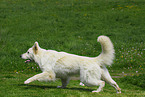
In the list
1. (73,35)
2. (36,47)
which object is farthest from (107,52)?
(73,35)

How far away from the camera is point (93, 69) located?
24.0ft

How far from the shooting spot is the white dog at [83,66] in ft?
23.9

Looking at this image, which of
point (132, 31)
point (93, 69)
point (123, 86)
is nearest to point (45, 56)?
point (93, 69)

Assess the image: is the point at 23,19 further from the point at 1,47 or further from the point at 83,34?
the point at 1,47

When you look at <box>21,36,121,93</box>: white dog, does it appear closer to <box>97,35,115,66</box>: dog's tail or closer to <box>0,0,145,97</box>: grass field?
<box>97,35,115,66</box>: dog's tail

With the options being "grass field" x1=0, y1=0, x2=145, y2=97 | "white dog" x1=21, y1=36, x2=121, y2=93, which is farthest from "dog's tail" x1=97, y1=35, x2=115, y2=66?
"grass field" x1=0, y1=0, x2=145, y2=97

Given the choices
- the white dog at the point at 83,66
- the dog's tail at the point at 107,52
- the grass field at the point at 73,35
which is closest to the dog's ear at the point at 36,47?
the white dog at the point at 83,66

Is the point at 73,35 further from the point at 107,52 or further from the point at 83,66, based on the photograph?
the point at 83,66

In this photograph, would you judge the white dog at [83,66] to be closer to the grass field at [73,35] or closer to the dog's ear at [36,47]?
the dog's ear at [36,47]

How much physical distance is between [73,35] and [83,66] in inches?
704

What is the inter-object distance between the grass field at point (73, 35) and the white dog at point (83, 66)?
0.59 m

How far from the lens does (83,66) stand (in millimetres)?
7336

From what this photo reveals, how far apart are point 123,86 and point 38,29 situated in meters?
18.2

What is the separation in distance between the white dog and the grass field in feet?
1.94
